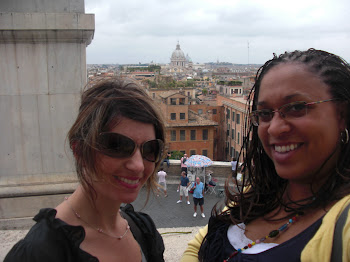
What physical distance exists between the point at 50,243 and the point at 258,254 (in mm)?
819

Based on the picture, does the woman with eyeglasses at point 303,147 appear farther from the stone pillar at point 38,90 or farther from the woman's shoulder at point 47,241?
the stone pillar at point 38,90

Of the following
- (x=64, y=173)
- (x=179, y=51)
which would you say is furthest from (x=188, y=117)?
(x=179, y=51)

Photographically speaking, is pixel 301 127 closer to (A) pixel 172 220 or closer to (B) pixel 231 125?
(A) pixel 172 220

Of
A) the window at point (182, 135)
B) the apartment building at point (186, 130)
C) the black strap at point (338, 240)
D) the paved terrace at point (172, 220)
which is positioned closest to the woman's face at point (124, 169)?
the black strap at point (338, 240)

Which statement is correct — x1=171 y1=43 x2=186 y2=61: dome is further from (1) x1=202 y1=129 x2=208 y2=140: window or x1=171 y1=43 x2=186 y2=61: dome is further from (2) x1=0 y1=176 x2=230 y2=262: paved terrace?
(2) x1=0 y1=176 x2=230 y2=262: paved terrace

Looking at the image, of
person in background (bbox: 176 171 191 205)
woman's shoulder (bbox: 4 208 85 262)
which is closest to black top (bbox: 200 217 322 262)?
woman's shoulder (bbox: 4 208 85 262)

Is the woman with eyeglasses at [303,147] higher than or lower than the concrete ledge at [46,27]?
lower

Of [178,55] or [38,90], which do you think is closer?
[38,90]

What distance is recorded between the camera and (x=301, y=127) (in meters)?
1.26

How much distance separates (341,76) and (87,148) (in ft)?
3.42

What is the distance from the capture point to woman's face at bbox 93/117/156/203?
1368 millimetres

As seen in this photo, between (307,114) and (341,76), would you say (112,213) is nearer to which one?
(307,114)

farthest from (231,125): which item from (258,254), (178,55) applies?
(178,55)

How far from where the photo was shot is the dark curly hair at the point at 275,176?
128 centimetres
